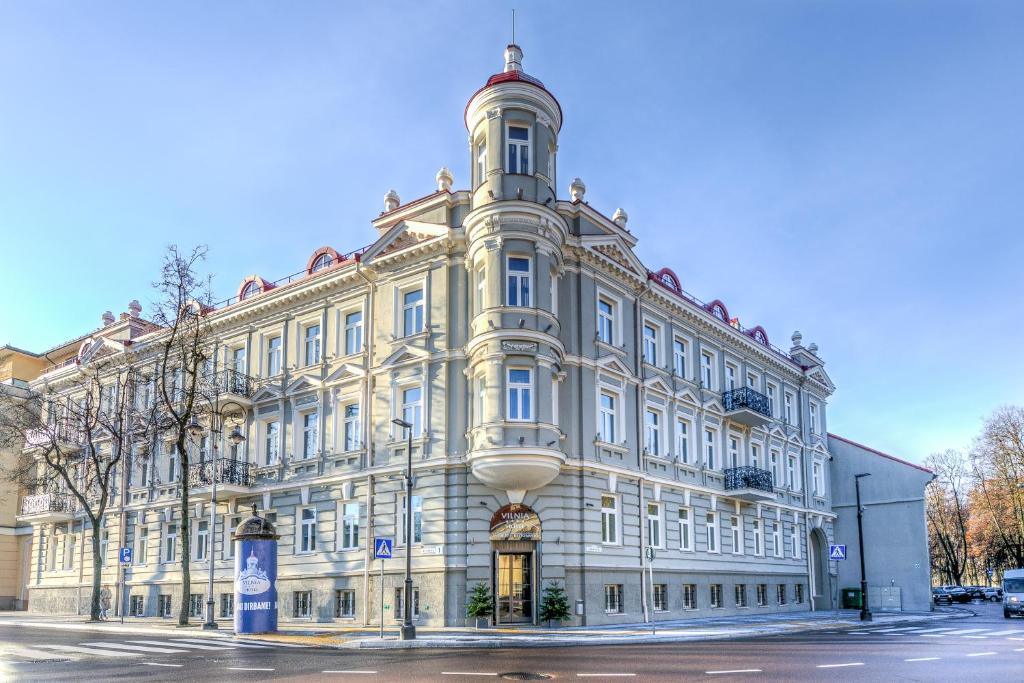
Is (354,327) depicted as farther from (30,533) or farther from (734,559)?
(30,533)

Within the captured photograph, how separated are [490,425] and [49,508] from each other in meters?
28.9

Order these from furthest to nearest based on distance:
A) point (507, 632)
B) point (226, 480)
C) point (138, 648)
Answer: point (226, 480) < point (507, 632) < point (138, 648)

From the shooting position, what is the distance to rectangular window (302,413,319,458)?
3384 cm

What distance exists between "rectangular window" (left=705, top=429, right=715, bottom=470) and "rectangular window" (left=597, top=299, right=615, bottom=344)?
8.67 meters

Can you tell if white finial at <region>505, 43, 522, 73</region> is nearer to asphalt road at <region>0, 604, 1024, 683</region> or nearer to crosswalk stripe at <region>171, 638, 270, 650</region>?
asphalt road at <region>0, 604, 1024, 683</region>

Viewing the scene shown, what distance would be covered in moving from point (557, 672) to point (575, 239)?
17929mm

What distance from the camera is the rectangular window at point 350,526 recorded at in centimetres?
3139

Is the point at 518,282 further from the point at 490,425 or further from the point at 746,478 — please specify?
the point at 746,478

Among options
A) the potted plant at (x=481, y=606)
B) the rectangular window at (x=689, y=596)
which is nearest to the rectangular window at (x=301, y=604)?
the potted plant at (x=481, y=606)

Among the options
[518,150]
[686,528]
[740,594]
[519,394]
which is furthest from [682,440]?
[518,150]

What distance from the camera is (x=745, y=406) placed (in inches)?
1558

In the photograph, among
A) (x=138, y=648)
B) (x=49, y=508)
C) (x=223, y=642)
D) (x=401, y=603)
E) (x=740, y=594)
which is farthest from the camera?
(x=49, y=508)

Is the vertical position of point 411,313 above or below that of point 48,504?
above

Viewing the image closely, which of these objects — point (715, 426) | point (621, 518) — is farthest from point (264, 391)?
point (715, 426)
